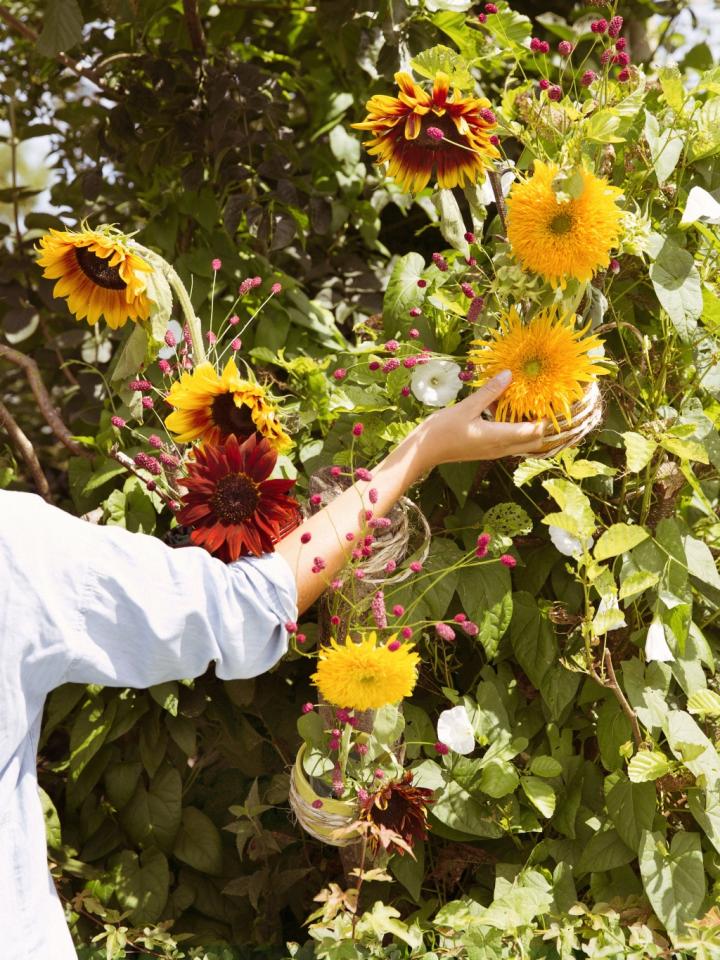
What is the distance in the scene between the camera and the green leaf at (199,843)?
1453 millimetres

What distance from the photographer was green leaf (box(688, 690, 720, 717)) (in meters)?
1.23

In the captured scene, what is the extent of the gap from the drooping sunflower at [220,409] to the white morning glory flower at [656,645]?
53cm

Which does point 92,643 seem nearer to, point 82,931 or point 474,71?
point 82,931

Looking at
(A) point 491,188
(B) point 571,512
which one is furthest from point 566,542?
(A) point 491,188

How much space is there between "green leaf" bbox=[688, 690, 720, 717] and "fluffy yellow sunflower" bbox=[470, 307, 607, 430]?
1.43 feet

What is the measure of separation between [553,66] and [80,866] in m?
1.93

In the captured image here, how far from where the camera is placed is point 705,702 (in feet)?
4.06

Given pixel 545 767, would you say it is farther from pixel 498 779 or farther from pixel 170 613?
pixel 170 613

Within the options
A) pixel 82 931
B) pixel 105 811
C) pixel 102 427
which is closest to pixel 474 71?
pixel 102 427

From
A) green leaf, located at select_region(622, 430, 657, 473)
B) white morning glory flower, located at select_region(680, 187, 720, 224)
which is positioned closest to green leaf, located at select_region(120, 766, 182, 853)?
green leaf, located at select_region(622, 430, 657, 473)

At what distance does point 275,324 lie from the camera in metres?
1.66

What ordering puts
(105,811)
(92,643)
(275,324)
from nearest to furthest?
(92,643), (105,811), (275,324)

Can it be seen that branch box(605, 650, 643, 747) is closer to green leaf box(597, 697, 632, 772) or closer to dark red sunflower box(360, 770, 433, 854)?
green leaf box(597, 697, 632, 772)

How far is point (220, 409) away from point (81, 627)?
0.31 m
